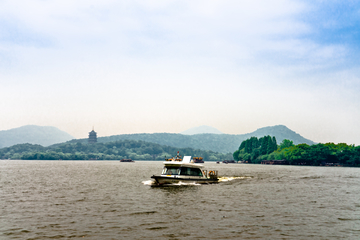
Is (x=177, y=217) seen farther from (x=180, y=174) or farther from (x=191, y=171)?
(x=191, y=171)

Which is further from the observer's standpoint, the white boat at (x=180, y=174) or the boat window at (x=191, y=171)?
the boat window at (x=191, y=171)

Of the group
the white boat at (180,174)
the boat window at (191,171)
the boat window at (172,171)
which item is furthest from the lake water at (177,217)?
the boat window at (191,171)

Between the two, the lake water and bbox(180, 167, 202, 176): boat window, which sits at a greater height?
bbox(180, 167, 202, 176): boat window

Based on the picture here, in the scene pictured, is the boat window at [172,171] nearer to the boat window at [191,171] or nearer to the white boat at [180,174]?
the white boat at [180,174]

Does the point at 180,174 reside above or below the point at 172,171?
below

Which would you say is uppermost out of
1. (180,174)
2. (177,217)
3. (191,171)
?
(191,171)

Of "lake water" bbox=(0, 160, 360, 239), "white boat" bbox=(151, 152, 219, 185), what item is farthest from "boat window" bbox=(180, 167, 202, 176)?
"lake water" bbox=(0, 160, 360, 239)

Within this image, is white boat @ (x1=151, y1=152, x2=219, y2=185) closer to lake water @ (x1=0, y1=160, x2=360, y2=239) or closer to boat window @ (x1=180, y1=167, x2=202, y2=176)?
boat window @ (x1=180, y1=167, x2=202, y2=176)

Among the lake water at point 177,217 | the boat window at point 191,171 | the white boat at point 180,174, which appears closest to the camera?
the lake water at point 177,217

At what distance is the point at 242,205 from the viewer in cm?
3556

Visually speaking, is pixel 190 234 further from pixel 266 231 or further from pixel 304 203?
pixel 304 203

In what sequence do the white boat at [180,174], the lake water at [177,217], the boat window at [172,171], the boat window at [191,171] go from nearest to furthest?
the lake water at [177,217]
the white boat at [180,174]
the boat window at [172,171]
the boat window at [191,171]

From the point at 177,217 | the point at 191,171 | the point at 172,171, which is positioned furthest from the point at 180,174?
the point at 177,217

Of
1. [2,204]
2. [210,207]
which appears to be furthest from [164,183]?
[2,204]
